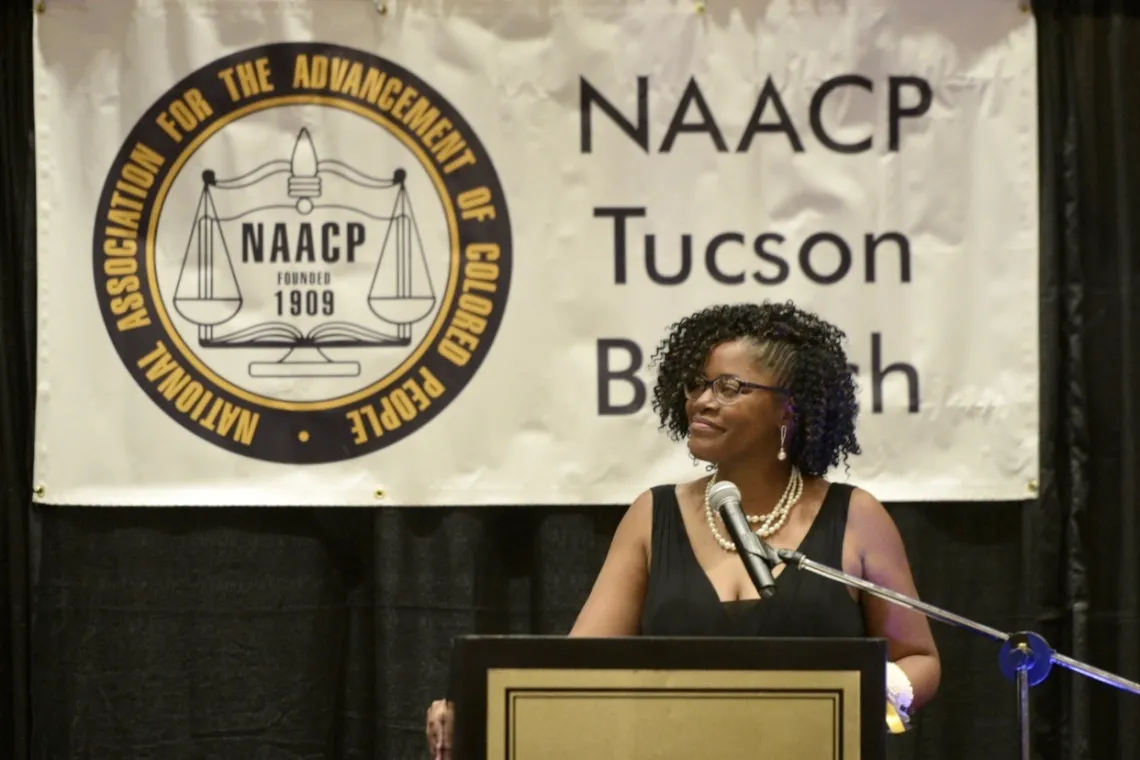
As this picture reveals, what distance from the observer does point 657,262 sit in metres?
3.18

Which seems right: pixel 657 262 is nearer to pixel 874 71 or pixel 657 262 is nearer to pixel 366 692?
pixel 874 71

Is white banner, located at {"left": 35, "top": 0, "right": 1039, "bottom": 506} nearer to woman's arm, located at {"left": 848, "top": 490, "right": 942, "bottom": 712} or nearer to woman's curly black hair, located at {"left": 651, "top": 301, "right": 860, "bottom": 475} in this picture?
woman's curly black hair, located at {"left": 651, "top": 301, "right": 860, "bottom": 475}

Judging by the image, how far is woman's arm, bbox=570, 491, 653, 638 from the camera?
7.89ft

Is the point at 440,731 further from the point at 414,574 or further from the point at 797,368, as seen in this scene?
the point at 414,574

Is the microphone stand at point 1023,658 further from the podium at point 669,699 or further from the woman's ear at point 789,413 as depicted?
the woman's ear at point 789,413

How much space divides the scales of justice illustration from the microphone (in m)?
1.44

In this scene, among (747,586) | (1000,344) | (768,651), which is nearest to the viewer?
(768,651)

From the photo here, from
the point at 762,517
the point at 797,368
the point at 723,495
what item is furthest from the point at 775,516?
the point at 723,495

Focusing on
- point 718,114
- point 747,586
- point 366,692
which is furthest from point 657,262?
point 366,692

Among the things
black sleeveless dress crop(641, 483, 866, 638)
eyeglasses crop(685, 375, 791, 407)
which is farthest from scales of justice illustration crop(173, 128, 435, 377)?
black sleeveless dress crop(641, 483, 866, 638)

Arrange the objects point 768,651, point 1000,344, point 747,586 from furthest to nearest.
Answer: point 1000,344
point 747,586
point 768,651

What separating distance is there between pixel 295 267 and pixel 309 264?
1.3 inches

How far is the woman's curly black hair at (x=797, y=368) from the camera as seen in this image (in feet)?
8.04

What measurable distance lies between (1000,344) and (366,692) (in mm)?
1737
